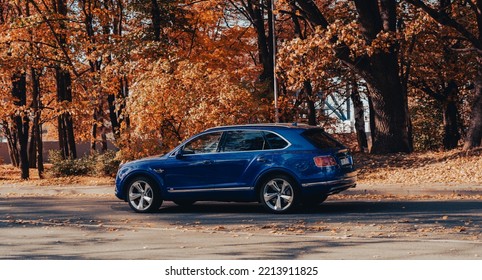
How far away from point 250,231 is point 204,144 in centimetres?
330

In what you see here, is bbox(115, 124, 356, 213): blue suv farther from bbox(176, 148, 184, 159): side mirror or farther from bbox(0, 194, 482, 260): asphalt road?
bbox(0, 194, 482, 260): asphalt road

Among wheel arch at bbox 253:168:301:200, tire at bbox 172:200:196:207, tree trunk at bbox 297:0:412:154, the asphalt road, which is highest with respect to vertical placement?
tree trunk at bbox 297:0:412:154

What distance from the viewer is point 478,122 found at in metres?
23.9

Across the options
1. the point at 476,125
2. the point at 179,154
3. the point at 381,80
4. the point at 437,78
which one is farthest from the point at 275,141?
the point at 437,78

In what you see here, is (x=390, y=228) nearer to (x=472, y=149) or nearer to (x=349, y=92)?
(x=472, y=149)

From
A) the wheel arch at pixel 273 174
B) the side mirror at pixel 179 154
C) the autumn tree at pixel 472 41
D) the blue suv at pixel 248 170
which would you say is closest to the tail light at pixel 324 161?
the blue suv at pixel 248 170

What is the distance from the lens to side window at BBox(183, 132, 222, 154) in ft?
49.9

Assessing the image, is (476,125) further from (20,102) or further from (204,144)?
(20,102)

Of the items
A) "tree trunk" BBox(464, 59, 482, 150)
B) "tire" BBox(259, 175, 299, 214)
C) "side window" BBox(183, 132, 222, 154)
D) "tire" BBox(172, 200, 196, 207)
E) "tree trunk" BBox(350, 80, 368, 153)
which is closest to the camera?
"tire" BBox(259, 175, 299, 214)

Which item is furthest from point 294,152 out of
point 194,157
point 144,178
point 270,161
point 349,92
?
point 349,92

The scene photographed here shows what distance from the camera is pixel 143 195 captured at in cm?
1577

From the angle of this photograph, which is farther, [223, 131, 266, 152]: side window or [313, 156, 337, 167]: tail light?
[223, 131, 266, 152]: side window

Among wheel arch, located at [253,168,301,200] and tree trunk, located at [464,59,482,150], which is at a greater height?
tree trunk, located at [464,59,482,150]

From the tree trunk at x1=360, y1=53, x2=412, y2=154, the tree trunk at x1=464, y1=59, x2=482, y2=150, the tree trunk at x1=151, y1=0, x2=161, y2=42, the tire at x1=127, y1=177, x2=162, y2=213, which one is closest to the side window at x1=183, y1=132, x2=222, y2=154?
the tire at x1=127, y1=177, x2=162, y2=213
